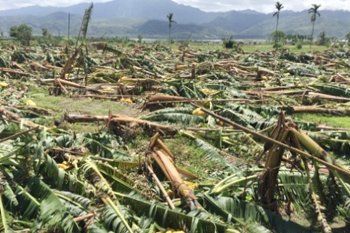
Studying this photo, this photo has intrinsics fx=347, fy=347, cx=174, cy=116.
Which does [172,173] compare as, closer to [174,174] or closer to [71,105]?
[174,174]

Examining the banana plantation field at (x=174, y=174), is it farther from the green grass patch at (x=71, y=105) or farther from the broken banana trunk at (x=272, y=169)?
the green grass patch at (x=71, y=105)

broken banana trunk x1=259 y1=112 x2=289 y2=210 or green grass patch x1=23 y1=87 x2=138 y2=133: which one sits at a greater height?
broken banana trunk x1=259 y1=112 x2=289 y2=210

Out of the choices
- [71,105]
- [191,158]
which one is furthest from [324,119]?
[71,105]

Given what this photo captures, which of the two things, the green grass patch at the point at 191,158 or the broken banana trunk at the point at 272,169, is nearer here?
the broken banana trunk at the point at 272,169

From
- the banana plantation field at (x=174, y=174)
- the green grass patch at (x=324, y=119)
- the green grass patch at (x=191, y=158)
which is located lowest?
the green grass patch at (x=191, y=158)

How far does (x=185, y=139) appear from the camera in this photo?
6.82m

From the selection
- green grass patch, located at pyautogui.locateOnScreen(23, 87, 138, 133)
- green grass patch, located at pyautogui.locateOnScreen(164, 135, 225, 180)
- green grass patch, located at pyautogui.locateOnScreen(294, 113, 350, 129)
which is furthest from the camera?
green grass patch, located at pyautogui.locateOnScreen(23, 87, 138, 133)

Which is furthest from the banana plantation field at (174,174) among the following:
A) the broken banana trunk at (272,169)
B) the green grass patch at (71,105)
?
the green grass patch at (71,105)

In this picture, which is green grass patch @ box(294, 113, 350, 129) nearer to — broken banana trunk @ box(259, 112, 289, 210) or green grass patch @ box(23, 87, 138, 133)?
green grass patch @ box(23, 87, 138, 133)

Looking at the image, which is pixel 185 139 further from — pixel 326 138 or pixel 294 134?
pixel 294 134

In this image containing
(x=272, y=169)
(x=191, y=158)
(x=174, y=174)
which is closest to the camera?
(x=272, y=169)

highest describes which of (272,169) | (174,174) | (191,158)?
(272,169)

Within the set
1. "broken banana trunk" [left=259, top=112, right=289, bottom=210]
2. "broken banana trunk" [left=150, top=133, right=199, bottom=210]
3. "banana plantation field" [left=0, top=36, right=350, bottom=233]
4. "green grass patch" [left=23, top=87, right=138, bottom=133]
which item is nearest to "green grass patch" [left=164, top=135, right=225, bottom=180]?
"banana plantation field" [left=0, top=36, right=350, bottom=233]

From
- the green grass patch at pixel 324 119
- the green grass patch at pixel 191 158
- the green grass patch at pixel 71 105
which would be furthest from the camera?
the green grass patch at pixel 71 105
